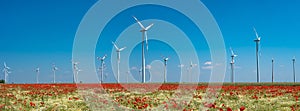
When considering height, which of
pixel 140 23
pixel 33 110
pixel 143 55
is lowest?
pixel 33 110

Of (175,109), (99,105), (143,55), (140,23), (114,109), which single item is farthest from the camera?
(140,23)

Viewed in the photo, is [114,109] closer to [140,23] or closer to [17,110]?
[17,110]

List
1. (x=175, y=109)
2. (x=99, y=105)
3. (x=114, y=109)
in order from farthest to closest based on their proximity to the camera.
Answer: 1. (x=99, y=105)
2. (x=114, y=109)
3. (x=175, y=109)

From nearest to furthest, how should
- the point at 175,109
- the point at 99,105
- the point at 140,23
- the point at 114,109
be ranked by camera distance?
the point at 175,109, the point at 114,109, the point at 99,105, the point at 140,23

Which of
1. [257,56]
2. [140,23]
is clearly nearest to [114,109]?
[140,23]

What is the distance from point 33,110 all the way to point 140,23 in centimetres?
4927

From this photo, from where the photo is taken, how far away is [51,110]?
19.9 metres

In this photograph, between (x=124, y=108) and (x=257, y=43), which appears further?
(x=257, y=43)

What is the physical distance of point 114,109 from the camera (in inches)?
782

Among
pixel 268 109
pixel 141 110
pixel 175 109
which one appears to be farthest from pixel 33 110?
pixel 268 109

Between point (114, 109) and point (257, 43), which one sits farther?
point (257, 43)

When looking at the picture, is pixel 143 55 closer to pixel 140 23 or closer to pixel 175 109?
pixel 140 23

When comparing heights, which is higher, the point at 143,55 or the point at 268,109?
the point at 143,55

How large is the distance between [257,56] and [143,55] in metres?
22.2
